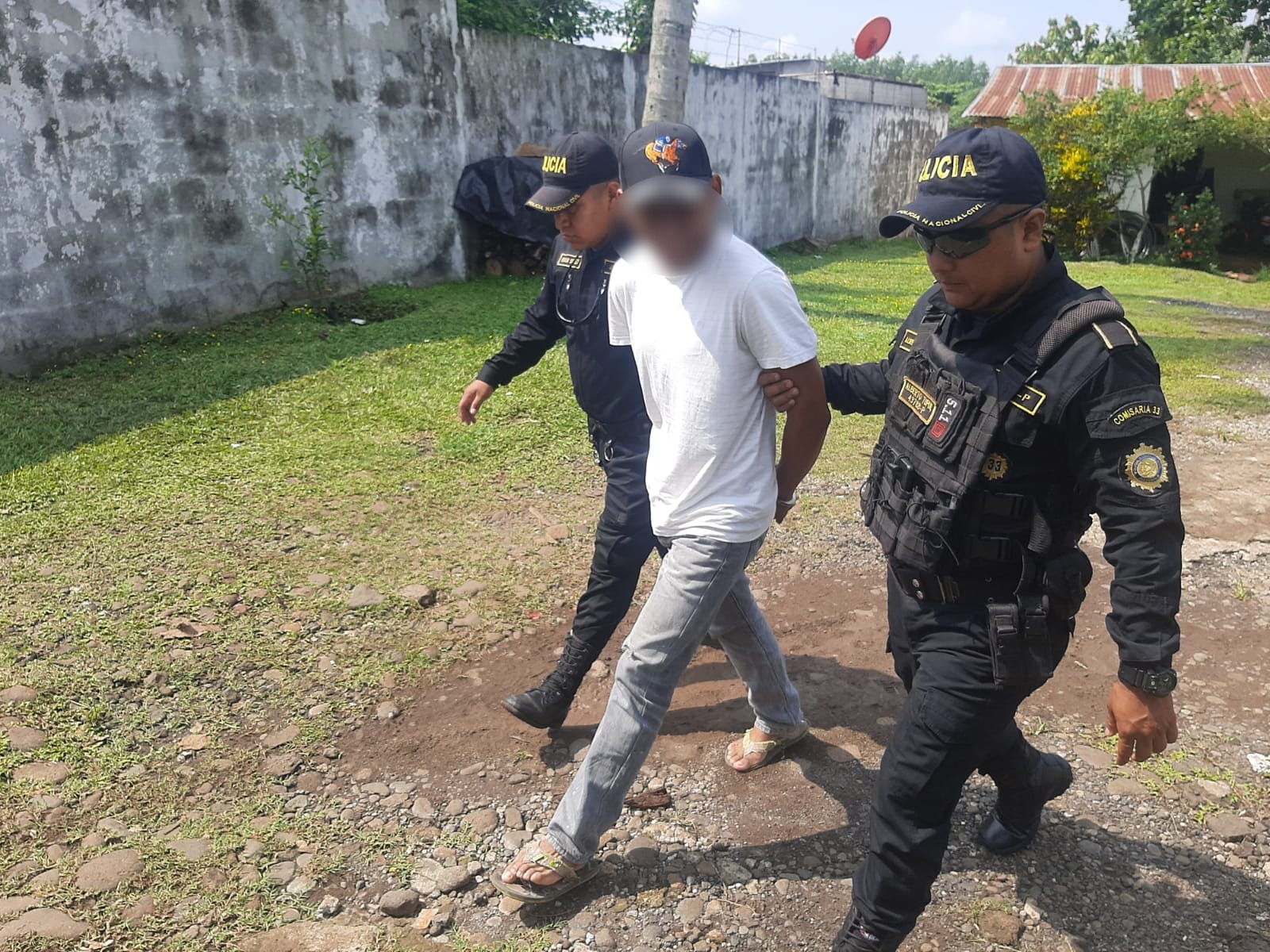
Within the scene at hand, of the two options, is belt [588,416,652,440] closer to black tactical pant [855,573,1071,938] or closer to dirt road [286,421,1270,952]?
dirt road [286,421,1270,952]

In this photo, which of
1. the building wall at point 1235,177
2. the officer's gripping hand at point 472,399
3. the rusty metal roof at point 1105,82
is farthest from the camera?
the rusty metal roof at point 1105,82

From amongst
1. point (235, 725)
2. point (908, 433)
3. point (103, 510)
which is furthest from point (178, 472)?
point (908, 433)

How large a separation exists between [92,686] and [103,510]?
1.61 meters

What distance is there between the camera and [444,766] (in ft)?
9.42

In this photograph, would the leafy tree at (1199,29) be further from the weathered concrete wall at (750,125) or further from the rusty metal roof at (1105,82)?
the weathered concrete wall at (750,125)

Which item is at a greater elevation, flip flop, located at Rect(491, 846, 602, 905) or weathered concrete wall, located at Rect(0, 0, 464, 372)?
weathered concrete wall, located at Rect(0, 0, 464, 372)

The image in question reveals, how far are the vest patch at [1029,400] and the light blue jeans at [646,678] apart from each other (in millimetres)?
714

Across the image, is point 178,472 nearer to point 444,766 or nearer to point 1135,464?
point 444,766

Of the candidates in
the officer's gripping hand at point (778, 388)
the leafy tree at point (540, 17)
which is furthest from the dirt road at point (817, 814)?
the leafy tree at point (540, 17)

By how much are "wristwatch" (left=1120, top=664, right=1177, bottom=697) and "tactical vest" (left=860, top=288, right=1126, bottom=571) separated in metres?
0.27

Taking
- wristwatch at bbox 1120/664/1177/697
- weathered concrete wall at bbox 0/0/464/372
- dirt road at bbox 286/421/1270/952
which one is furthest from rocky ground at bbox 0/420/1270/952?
weathered concrete wall at bbox 0/0/464/372

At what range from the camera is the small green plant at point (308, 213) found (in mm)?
8203

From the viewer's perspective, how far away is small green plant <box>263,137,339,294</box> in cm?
820

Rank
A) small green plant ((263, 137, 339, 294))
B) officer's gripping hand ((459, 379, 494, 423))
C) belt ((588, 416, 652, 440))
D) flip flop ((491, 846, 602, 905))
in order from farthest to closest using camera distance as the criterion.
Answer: small green plant ((263, 137, 339, 294)), officer's gripping hand ((459, 379, 494, 423)), belt ((588, 416, 652, 440)), flip flop ((491, 846, 602, 905))
